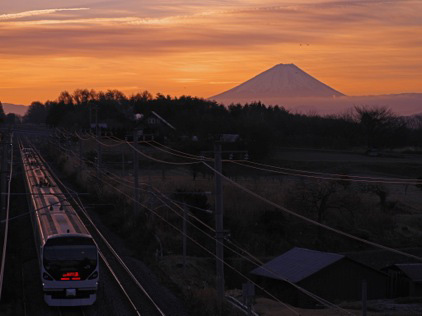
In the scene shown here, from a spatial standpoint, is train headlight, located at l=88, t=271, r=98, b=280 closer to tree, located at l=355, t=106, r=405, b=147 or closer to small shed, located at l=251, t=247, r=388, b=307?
small shed, located at l=251, t=247, r=388, b=307

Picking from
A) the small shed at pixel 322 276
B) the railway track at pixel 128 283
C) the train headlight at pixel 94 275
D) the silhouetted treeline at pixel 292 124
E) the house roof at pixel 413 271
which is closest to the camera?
the train headlight at pixel 94 275

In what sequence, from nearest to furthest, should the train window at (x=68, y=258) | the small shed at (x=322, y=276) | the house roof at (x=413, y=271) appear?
the train window at (x=68, y=258) < the small shed at (x=322, y=276) < the house roof at (x=413, y=271)

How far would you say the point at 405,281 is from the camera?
997 inches

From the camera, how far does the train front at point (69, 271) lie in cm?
1399

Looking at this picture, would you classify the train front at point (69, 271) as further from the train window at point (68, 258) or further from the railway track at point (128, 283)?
the railway track at point (128, 283)

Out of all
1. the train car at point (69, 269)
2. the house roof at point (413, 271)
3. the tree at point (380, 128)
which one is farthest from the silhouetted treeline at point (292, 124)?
the train car at point (69, 269)

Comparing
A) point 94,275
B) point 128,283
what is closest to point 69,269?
point 94,275

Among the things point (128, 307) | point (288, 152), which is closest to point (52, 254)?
point (128, 307)

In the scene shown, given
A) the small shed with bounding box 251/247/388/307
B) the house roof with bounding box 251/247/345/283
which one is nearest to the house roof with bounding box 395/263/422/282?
the small shed with bounding box 251/247/388/307

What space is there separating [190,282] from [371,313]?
5345 mm

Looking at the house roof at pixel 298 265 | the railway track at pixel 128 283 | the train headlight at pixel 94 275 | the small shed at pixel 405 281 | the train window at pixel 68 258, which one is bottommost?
the small shed at pixel 405 281

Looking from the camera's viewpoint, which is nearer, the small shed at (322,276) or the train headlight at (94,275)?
the train headlight at (94,275)

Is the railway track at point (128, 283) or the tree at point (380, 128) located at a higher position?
the tree at point (380, 128)

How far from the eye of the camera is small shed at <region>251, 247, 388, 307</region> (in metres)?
23.2
